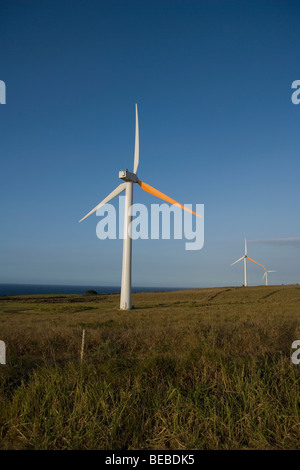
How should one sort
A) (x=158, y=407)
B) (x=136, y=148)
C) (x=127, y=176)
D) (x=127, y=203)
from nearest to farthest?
(x=158, y=407) → (x=127, y=203) → (x=127, y=176) → (x=136, y=148)

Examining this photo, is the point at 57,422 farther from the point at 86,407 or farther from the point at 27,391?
the point at 27,391

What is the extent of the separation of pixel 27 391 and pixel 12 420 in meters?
0.90

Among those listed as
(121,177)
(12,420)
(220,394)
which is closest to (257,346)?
(220,394)

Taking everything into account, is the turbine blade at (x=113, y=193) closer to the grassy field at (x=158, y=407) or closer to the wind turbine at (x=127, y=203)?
the wind turbine at (x=127, y=203)

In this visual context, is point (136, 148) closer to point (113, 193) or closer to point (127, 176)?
point (127, 176)

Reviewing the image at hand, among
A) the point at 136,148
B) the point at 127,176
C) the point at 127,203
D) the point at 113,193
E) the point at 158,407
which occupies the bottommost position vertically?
the point at 158,407

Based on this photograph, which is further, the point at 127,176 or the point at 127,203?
the point at 127,176

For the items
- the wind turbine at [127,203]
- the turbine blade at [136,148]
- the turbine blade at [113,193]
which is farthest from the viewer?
the turbine blade at [113,193]

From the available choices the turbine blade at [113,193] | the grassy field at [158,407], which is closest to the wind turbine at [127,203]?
the turbine blade at [113,193]

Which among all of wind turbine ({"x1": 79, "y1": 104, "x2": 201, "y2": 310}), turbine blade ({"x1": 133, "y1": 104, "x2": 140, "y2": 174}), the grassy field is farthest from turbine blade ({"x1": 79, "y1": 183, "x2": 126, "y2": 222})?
the grassy field

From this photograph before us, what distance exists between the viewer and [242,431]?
15.9 feet

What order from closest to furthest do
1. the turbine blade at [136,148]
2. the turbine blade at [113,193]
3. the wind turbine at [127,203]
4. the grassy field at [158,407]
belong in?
the grassy field at [158,407], the wind turbine at [127,203], the turbine blade at [136,148], the turbine blade at [113,193]

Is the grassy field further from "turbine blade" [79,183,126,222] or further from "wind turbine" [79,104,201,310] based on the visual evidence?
"turbine blade" [79,183,126,222]

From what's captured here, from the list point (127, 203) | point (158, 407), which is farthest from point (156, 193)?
point (158, 407)
